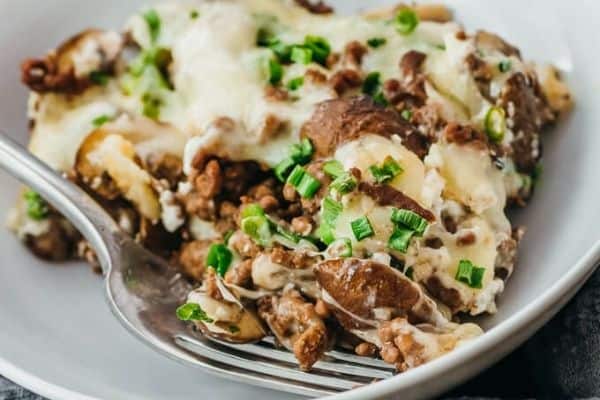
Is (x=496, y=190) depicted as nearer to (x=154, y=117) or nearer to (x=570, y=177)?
(x=570, y=177)

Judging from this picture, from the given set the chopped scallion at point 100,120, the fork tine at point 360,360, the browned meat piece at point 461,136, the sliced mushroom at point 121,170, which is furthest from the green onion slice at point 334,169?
the chopped scallion at point 100,120

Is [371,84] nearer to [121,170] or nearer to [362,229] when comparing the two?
[362,229]

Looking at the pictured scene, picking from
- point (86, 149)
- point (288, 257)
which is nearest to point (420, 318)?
point (288, 257)

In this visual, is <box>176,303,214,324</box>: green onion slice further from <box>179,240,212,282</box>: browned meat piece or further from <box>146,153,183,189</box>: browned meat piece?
<box>146,153,183,189</box>: browned meat piece

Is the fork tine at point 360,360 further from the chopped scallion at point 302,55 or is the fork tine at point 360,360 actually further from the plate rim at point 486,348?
the chopped scallion at point 302,55

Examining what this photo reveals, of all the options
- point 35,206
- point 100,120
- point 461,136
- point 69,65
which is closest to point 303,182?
point 461,136
